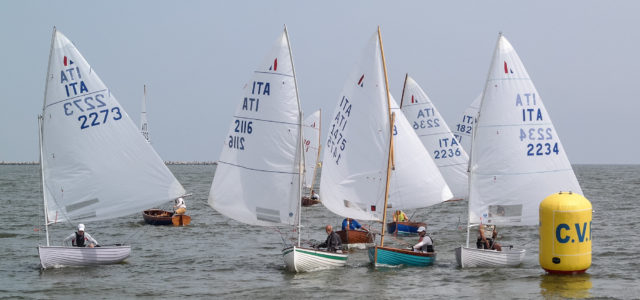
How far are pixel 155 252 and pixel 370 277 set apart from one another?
1225 centimetres

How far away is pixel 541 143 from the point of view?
26453mm

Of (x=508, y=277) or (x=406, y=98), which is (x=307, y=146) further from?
(x=508, y=277)

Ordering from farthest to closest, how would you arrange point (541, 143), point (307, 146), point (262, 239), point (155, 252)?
point (307, 146) → point (262, 239) → point (155, 252) → point (541, 143)

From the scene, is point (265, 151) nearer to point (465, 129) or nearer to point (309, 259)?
point (309, 259)

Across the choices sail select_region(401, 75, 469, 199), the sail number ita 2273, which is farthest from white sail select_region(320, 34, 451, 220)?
sail select_region(401, 75, 469, 199)

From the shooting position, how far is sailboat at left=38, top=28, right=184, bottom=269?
1004 inches

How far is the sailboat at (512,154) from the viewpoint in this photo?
26.3 meters

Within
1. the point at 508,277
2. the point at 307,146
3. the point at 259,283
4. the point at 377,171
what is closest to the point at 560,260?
the point at 508,277

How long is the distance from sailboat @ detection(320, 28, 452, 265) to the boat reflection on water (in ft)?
14.4

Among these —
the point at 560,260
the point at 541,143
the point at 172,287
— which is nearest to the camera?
the point at 560,260

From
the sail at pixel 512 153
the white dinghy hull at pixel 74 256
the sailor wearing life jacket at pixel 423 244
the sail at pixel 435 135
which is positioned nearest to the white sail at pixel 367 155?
the sailor wearing life jacket at pixel 423 244

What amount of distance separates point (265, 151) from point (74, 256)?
750 cm

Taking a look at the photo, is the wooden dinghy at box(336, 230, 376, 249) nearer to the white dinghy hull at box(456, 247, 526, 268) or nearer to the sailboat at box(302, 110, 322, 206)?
the white dinghy hull at box(456, 247, 526, 268)

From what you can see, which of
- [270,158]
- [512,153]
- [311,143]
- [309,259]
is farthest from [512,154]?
[311,143]
